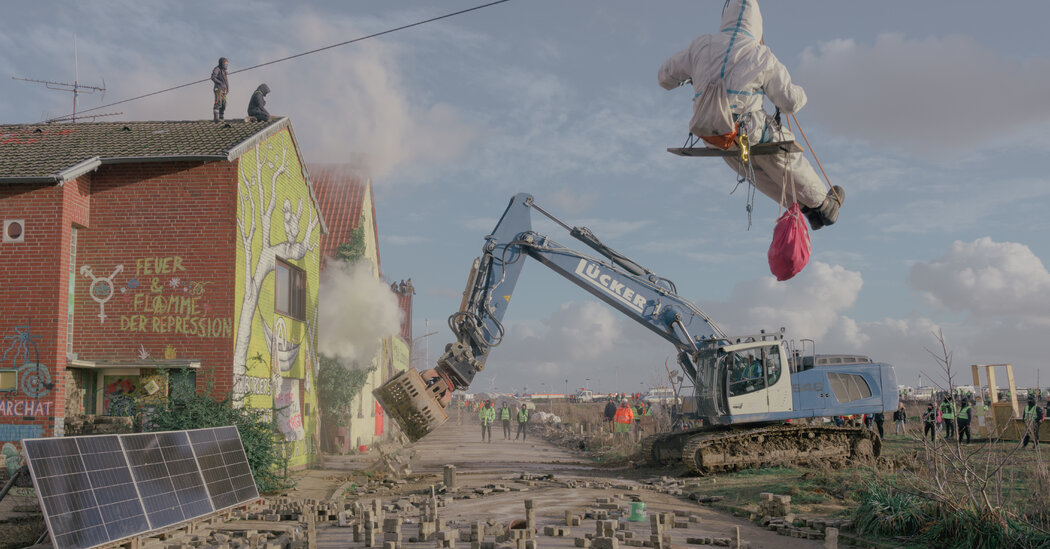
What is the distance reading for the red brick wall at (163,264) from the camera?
16844 millimetres

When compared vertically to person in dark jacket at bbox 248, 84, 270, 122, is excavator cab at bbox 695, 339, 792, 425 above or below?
below

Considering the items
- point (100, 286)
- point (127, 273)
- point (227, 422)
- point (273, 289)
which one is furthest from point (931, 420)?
point (100, 286)

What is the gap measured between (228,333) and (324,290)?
10711 mm

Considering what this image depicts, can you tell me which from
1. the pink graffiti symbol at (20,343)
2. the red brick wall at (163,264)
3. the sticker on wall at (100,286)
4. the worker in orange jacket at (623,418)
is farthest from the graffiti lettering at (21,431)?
the worker in orange jacket at (623,418)

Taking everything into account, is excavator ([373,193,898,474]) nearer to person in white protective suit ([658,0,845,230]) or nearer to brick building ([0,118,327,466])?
brick building ([0,118,327,466])

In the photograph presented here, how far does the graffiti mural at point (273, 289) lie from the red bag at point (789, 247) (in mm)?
11691

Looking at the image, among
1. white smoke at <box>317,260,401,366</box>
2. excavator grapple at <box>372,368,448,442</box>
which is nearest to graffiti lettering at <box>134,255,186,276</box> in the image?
excavator grapple at <box>372,368,448,442</box>

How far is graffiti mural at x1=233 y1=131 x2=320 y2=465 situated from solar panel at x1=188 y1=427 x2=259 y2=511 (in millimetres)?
4712

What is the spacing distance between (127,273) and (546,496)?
9.61m

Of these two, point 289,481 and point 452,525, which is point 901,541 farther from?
point 289,481

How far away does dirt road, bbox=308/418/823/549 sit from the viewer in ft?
35.3

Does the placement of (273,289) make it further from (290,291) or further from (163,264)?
(163,264)

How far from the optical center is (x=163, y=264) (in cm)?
1712

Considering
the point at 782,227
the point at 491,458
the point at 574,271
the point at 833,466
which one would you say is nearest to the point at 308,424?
the point at 491,458
